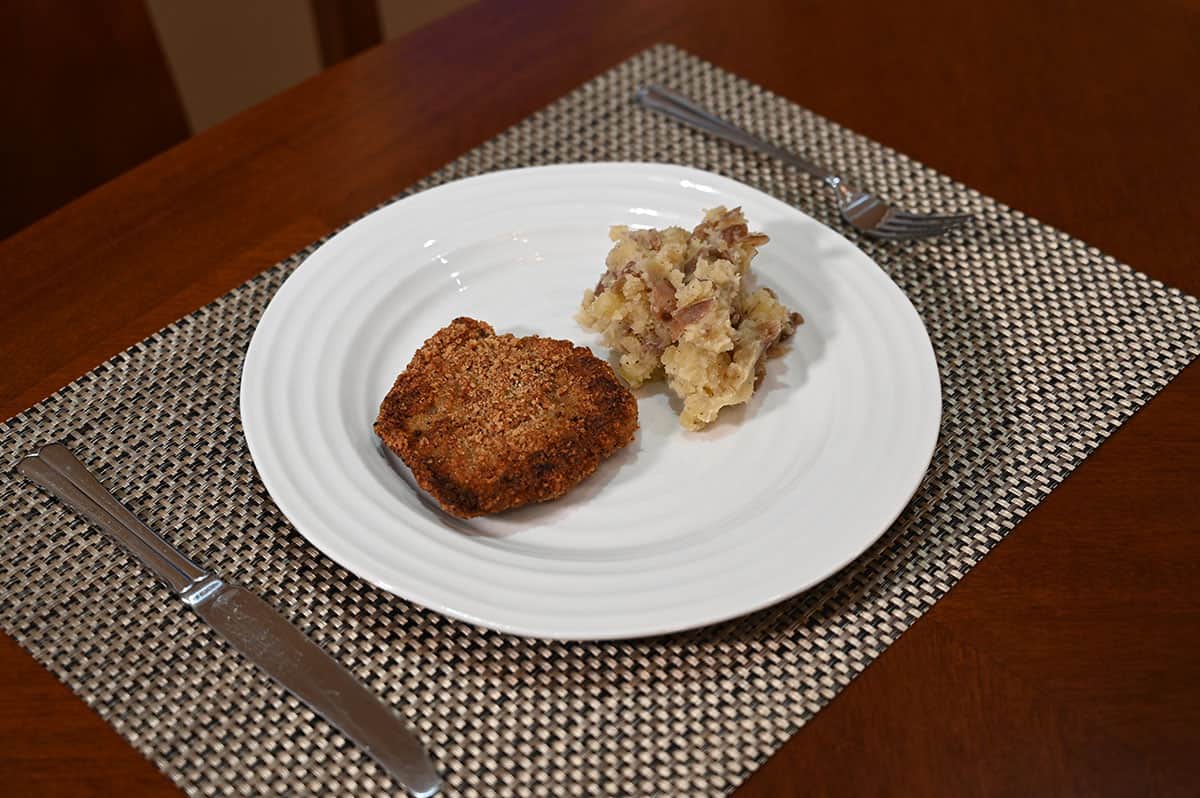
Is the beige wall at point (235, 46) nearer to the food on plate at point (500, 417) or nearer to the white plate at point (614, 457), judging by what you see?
the white plate at point (614, 457)

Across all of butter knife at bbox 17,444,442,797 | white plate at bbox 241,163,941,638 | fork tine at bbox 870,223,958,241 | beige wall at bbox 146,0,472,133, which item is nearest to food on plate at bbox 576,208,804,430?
white plate at bbox 241,163,941,638

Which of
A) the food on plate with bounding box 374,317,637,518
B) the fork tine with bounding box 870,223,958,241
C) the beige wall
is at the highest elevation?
the food on plate with bounding box 374,317,637,518

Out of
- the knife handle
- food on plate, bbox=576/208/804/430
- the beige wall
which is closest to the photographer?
the knife handle

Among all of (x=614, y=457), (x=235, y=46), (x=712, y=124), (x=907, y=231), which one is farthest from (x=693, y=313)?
(x=235, y=46)

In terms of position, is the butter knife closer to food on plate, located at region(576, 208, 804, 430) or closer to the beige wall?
food on plate, located at region(576, 208, 804, 430)

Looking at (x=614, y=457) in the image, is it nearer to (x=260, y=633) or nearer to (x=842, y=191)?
(x=260, y=633)

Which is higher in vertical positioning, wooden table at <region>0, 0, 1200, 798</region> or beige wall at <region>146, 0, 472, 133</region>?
wooden table at <region>0, 0, 1200, 798</region>

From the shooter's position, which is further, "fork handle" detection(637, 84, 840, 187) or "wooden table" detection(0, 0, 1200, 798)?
"fork handle" detection(637, 84, 840, 187)
